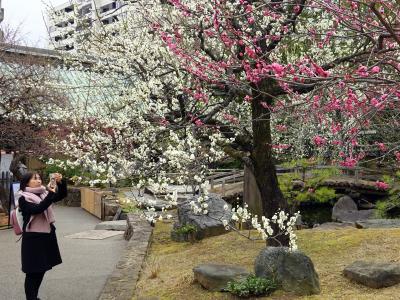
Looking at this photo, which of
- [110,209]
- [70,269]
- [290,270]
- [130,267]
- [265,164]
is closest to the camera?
[290,270]

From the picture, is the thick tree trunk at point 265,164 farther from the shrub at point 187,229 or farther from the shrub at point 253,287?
the shrub at point 187,229

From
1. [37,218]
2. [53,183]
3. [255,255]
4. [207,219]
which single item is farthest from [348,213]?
[37,218]

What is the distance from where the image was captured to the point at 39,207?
627 cm

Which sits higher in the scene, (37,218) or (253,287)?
(37,218)

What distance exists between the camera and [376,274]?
5785 millimetres

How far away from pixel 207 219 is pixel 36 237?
14.6 feet

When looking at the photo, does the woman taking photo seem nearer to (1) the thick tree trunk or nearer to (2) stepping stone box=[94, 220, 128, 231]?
(1) the thick tree trunk

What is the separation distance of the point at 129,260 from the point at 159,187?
1.58 m

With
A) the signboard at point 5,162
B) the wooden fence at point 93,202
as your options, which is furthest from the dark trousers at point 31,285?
the wooden fence at point 93,202

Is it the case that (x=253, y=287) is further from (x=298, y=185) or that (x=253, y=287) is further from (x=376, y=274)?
(x=298, y=185)

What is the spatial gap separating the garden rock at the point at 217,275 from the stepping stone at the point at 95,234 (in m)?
6.15

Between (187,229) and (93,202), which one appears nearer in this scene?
(187,229)

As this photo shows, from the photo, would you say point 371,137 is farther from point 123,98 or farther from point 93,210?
point 93,210

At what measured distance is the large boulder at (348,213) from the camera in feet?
53.1
